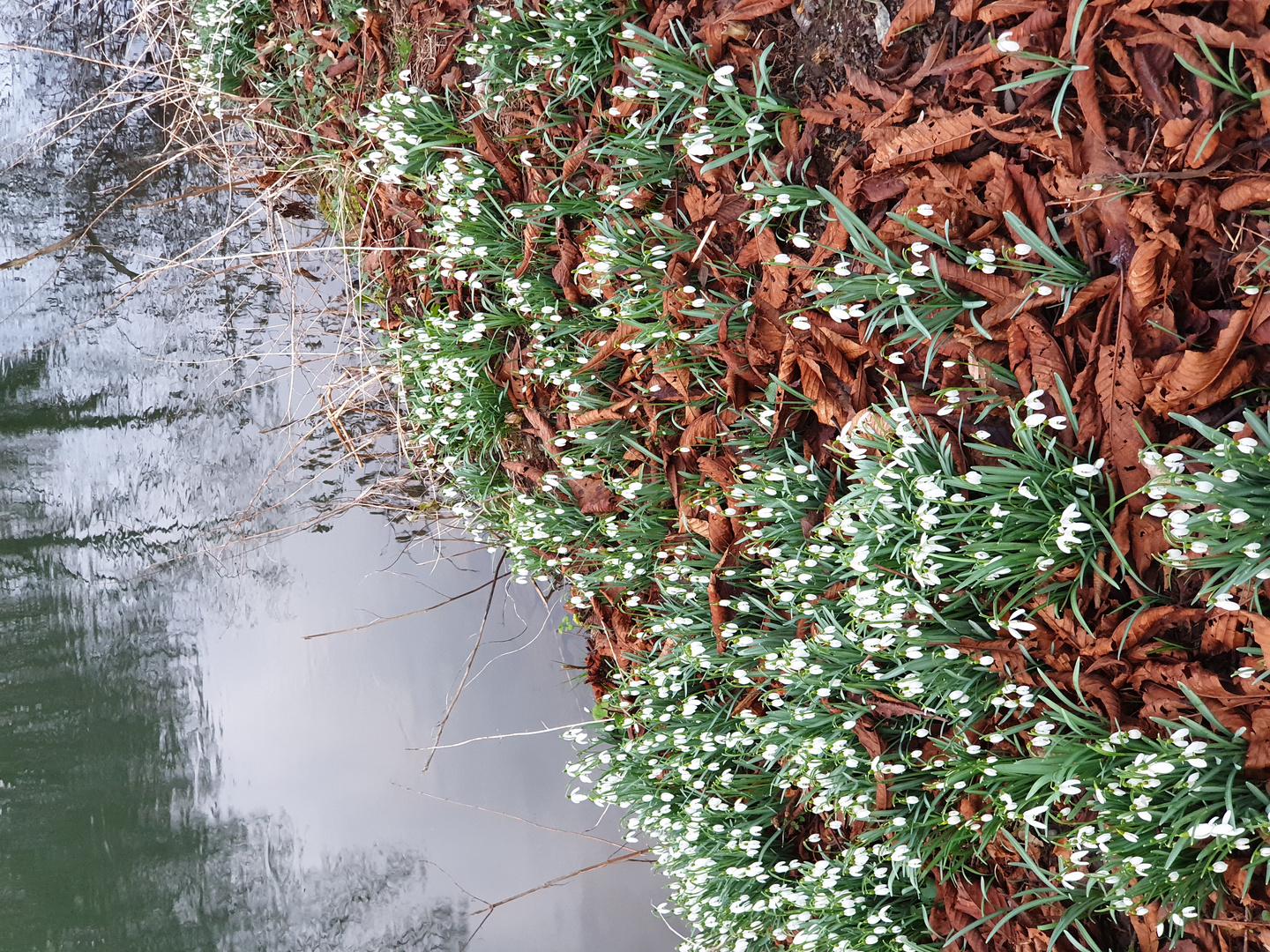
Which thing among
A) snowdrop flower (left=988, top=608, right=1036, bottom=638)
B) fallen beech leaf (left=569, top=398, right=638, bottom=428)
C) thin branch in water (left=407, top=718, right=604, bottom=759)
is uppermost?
fallen beech leaf (left=569, top=398, right=638, bottom=428)

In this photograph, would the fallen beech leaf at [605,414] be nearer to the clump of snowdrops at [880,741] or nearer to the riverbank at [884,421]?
the riverbank at [884,421]

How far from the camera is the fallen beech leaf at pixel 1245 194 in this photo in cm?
153

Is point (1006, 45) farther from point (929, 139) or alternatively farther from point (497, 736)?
point (497, 736)

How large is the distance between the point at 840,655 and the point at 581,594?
3.82 feet

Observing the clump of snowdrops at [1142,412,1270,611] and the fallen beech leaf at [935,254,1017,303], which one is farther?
the fallen beech leaf at [935,254,1017,303]

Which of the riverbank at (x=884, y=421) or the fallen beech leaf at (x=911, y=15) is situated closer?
the riverbank at (x=884, y=421)

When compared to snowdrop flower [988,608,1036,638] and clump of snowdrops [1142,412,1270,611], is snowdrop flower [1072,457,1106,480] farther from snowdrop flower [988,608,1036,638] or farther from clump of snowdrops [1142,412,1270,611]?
snowdrop flower [988,608,1036,638]

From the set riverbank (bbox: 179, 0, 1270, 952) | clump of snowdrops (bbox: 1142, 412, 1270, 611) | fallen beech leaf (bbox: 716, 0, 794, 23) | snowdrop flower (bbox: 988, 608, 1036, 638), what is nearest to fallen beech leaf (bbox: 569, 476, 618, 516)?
riverbank (bbox: 179, 0, 1270, 952)

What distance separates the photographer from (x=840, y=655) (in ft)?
7.05

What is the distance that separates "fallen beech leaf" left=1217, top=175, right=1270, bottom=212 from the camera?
1527 mm

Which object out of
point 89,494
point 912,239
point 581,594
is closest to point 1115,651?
point 912,239

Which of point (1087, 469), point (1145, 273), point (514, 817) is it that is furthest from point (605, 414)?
point (514, 817)

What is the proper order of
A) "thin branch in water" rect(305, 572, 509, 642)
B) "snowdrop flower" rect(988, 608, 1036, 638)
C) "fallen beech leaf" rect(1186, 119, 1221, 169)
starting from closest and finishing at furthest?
1. "fallen beech leaf" rect(1186, 119, 1221, 169)
2. "snowdrop flower" rect(988, 608, 1036, 638)
3. "thin branch in water" rect(305, 572, 509, 642)

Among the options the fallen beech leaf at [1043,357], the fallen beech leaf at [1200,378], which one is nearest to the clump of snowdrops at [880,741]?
the fallen beech leaf at [1043,357]
